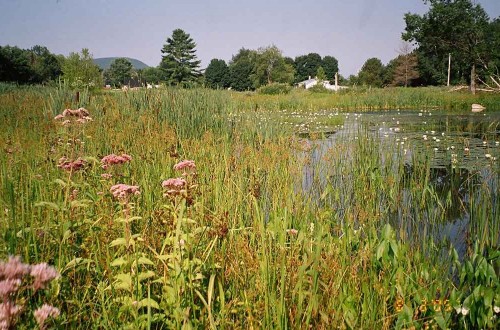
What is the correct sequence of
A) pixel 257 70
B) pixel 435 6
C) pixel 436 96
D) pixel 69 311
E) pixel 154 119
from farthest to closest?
pixel 257 70 → pixel 435 6 → pixel 436 96 → pixel 154 119 → pixel 69 311

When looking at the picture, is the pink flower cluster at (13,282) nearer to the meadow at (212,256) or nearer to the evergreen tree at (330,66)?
the meadow at (212,256)

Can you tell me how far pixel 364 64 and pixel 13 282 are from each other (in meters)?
73.7

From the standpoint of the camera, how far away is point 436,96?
2433cm

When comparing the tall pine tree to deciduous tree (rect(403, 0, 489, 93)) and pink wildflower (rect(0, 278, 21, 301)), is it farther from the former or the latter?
pink wildflower (rect(0, 278, 21, 301))

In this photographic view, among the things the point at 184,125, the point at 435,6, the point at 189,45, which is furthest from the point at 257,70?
the point at 184,125

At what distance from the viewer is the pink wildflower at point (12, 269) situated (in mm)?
1119

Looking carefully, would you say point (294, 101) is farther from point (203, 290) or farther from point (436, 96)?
point (203, 290)

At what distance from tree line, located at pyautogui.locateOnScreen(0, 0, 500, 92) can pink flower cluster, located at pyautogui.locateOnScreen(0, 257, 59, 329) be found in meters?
7.05

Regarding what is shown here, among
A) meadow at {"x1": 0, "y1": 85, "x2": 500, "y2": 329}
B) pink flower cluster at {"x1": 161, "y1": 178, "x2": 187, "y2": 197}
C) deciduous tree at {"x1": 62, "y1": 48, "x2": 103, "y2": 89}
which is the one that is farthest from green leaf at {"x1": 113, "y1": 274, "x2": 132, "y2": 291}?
deciduous tree at {"x1": 62, "y1": 48, "x2": 103, "y2": 89}

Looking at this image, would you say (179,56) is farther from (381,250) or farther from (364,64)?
(381,250)

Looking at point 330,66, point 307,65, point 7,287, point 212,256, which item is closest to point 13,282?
point 7,287

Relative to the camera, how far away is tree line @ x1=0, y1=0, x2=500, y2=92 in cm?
2922

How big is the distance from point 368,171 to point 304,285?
3.58 metres

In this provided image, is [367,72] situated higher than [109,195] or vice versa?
[367,72]
